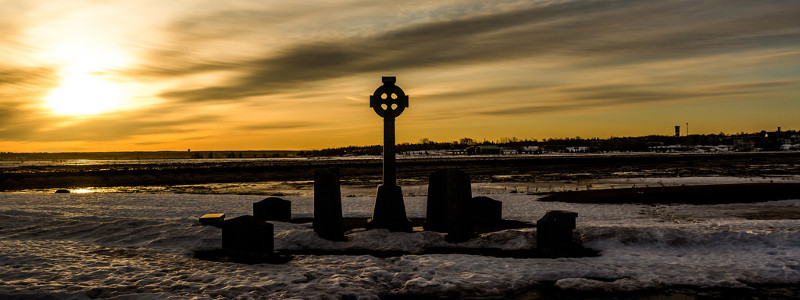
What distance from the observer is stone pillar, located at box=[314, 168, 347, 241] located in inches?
434

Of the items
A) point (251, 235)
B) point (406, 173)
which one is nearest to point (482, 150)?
point (406, 173)

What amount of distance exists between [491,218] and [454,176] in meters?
4.43

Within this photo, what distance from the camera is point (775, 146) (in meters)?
119

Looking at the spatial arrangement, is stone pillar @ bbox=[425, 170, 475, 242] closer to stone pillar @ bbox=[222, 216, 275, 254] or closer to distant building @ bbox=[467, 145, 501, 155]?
stone pillar @ bbox=[222, 216, 275, 254]

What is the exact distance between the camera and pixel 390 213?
472 inches

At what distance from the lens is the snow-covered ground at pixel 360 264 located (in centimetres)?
745

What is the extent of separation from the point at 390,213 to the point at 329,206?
1608mm

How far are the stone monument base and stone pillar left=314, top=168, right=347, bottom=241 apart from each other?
119cm

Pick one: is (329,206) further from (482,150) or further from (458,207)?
(482,150)

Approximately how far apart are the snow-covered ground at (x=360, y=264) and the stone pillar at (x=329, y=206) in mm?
250

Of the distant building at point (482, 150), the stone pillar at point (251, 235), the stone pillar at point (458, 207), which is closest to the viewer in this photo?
the stone pillar at point (251, 235)

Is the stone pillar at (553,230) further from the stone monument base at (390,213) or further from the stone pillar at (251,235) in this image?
the stone pillar at (251,235)

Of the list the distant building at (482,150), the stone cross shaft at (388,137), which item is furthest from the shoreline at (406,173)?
the distant building at (482,150)

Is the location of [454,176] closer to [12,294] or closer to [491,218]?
[491,218]
